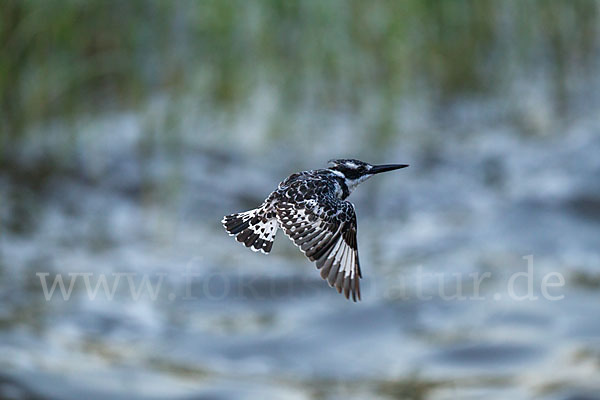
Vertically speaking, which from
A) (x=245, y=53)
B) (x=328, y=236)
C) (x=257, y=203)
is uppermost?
(x=245, y=53)

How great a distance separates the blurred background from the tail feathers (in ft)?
22.4

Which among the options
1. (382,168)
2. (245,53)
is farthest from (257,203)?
(382,168)

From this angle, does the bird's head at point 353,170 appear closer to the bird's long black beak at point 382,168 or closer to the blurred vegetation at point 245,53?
the bird's long black beak at point 382,168

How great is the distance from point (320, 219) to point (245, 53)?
966 centimetres

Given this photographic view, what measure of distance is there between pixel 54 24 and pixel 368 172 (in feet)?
29.6

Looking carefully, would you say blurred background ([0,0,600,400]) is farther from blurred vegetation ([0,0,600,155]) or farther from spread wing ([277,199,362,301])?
spread wing ([277,199,362,301])

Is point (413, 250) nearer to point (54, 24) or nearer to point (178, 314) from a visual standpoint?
point (178, 314)

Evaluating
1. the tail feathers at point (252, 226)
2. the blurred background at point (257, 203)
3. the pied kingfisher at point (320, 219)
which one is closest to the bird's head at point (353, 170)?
the pied kingfisher at point (320, 219)

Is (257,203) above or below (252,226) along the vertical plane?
above

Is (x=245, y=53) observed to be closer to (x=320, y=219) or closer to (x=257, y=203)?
(x=257, y=203)

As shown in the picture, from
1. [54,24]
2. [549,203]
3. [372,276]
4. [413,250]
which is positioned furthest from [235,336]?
[549,203]

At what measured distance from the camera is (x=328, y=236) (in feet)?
4.63

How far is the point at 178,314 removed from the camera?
9984 mm

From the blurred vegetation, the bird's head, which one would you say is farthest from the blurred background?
the bird's head
